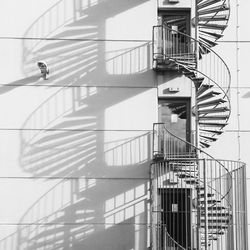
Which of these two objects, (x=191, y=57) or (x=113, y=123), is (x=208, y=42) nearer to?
(x=191, y=57)

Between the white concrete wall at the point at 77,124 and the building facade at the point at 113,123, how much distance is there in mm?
25

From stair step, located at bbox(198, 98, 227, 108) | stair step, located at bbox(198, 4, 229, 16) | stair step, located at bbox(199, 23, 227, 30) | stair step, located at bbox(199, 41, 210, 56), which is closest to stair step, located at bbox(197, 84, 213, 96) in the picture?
stair step, located at bbox(198, 98, 227, 108)

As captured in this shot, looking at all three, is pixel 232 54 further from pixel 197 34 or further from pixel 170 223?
pixel 170 223

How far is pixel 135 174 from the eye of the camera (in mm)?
15562

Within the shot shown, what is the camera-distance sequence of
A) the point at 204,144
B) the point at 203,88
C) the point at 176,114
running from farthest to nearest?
the point at 176,114 → the point at 204,144 → the point at 203,88

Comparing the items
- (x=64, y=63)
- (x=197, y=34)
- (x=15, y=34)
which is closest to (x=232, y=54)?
(x=197, y=34)

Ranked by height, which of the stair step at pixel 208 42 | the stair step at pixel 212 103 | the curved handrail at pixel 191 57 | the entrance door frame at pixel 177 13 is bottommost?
the stair step at pixel 212 103

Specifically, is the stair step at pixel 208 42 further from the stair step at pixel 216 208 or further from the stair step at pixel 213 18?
the stair step at pixel 216 208

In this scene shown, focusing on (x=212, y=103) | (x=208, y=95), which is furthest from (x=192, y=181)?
(x=208, y=95)

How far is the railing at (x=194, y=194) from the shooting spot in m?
14.5

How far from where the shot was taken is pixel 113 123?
15789 mm

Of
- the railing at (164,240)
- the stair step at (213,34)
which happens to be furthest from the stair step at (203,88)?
the railing at (164,240)

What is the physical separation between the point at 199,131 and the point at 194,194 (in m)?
1.59

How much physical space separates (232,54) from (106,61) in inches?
129
